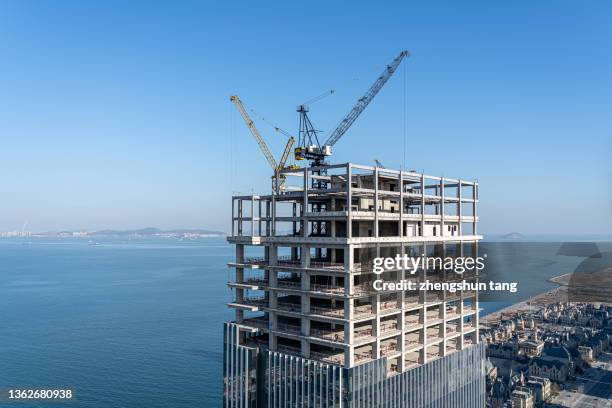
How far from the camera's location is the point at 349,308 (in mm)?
48719

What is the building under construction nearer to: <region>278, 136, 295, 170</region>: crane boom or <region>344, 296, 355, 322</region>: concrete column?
<region>344, 296, 355, 322</region>: concrete column

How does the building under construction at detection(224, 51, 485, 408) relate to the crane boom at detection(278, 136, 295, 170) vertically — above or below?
below

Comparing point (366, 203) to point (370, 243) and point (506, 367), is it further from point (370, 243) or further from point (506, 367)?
point (506, 367)

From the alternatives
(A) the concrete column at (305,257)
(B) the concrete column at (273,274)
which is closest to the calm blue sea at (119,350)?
(A) the concrete column at (305,257)

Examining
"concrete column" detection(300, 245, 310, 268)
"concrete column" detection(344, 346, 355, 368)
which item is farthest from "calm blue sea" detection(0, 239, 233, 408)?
"concrete column" detection(300, 245, 310, 268)

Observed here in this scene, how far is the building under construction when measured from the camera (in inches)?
1967

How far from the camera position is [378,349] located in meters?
51.9

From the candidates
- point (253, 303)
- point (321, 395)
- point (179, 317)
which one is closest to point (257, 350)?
point (253, 303)

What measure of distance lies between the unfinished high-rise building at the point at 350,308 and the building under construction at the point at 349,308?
142 mm

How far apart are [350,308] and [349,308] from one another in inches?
4.6

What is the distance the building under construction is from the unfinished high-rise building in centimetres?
14

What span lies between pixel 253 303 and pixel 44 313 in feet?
513

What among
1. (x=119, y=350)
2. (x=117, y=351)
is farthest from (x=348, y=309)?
(x=119, y=350)

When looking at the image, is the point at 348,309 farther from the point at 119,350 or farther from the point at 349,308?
the point at 119,350
